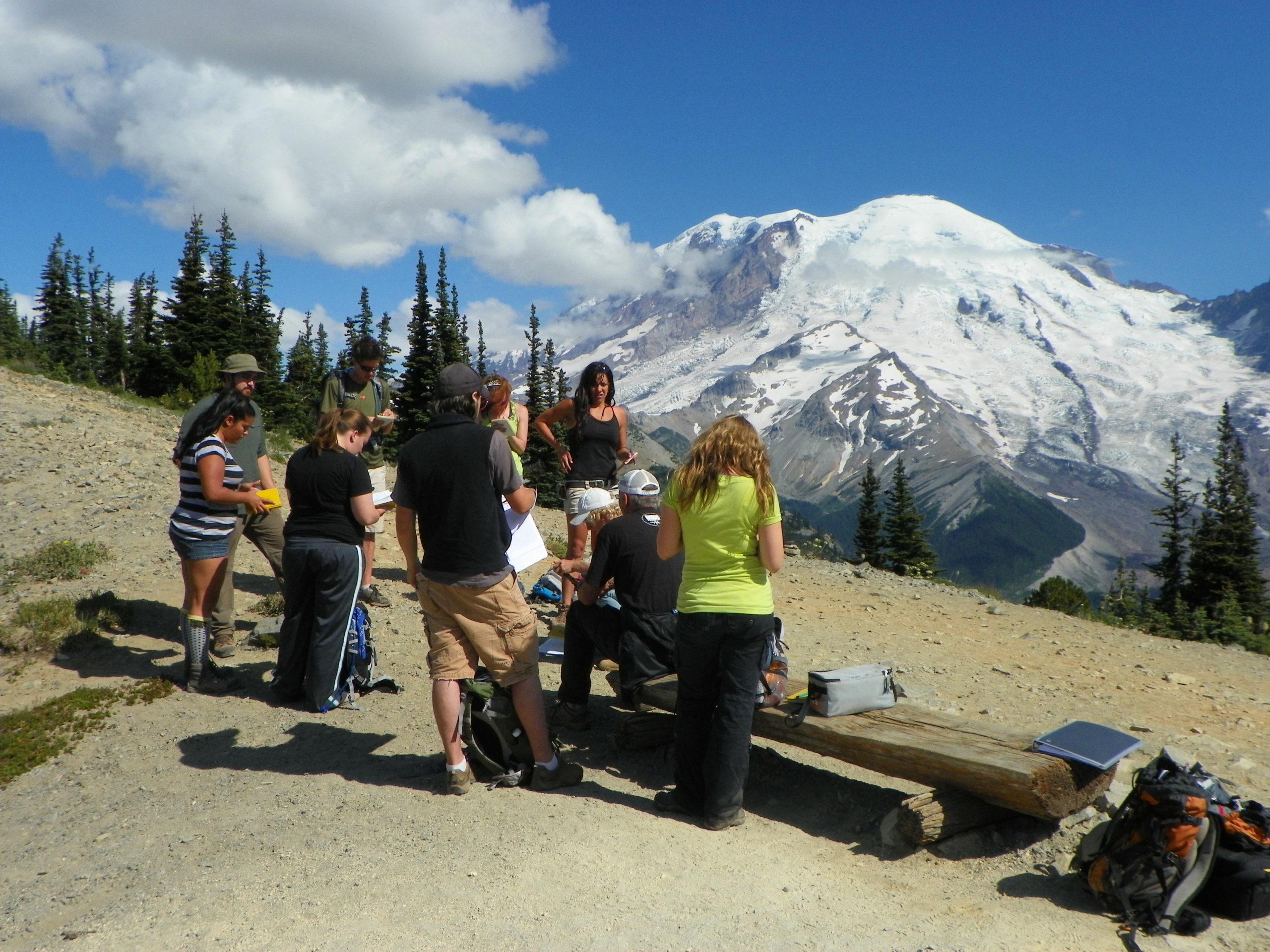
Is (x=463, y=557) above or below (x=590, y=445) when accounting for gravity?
below

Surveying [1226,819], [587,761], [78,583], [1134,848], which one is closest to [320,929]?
[587,761]

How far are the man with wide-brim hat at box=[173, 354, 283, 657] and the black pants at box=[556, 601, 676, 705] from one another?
297 cm

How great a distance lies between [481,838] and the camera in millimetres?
4828

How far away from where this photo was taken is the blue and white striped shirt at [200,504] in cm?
695

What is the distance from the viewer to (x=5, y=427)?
1569 cm

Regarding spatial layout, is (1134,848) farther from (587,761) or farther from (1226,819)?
(587,761)

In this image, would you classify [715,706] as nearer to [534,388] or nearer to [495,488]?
[495,488]

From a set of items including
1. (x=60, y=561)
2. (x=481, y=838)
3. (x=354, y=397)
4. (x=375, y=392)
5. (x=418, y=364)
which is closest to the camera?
(x=481, y=838)

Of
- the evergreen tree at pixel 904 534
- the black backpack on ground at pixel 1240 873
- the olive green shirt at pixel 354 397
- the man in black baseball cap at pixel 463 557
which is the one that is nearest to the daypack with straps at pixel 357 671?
the olive green shirt at pixel 354 397

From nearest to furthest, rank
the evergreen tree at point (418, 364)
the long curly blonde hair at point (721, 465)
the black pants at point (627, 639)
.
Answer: the long curly blonde hair at point (721, 465) → the black pants at point (627, 639) → the evergreen tree at point (418, 364)

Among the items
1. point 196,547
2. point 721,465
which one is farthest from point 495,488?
point 196,547

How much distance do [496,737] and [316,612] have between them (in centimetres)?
209

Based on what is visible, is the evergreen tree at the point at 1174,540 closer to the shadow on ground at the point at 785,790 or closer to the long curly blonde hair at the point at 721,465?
the shadow on ground at the point at 785,790

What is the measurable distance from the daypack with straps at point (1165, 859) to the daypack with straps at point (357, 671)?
17.6 ft
